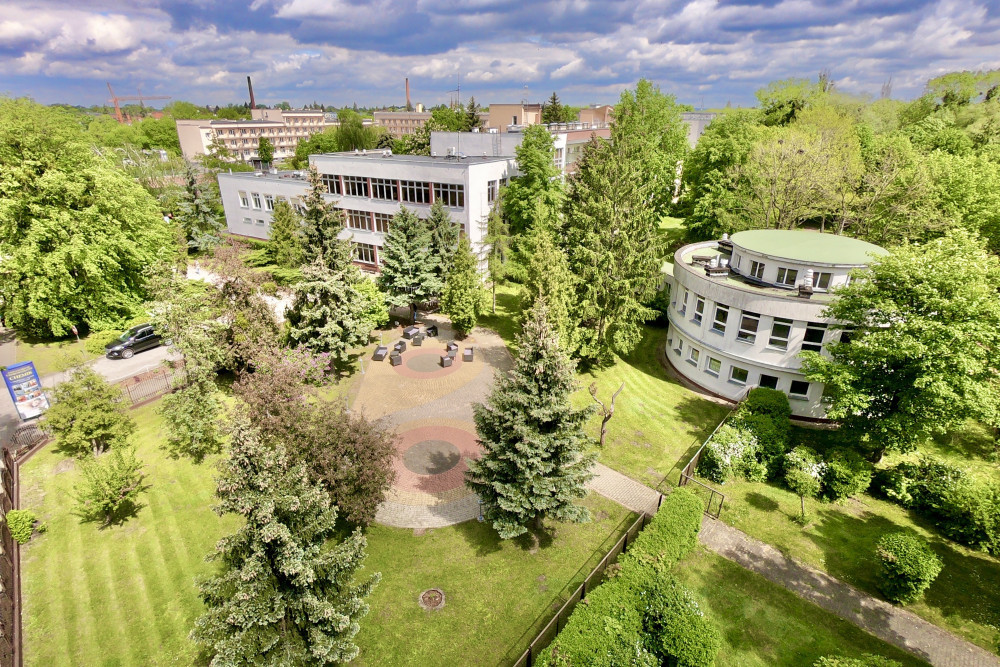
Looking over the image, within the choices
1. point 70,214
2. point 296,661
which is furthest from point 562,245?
point 70,214

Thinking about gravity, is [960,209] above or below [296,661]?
above

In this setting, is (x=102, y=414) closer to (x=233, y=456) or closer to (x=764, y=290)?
(x=233, y=456)

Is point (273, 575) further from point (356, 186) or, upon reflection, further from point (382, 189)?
point (356, 186)

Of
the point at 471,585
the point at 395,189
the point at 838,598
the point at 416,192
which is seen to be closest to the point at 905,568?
the point at 838,598

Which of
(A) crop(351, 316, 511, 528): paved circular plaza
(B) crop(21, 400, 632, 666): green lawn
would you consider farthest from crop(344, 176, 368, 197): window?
(B) crop(21, 400, 632, 666): green lawn

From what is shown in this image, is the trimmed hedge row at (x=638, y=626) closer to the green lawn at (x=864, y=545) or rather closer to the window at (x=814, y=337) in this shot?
the green lawn at (x=864, y=545)

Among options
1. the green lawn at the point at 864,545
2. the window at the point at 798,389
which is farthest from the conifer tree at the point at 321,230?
the window at the point at 798,389

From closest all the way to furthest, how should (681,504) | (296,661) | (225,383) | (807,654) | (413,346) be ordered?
(296,661)
(807,654)
(681,504)
(225,383)
(413,346)

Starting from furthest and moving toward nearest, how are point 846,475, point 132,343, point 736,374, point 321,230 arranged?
1. point 132,343
2. point 321,230
3. point 736,374
4. point 846,475
